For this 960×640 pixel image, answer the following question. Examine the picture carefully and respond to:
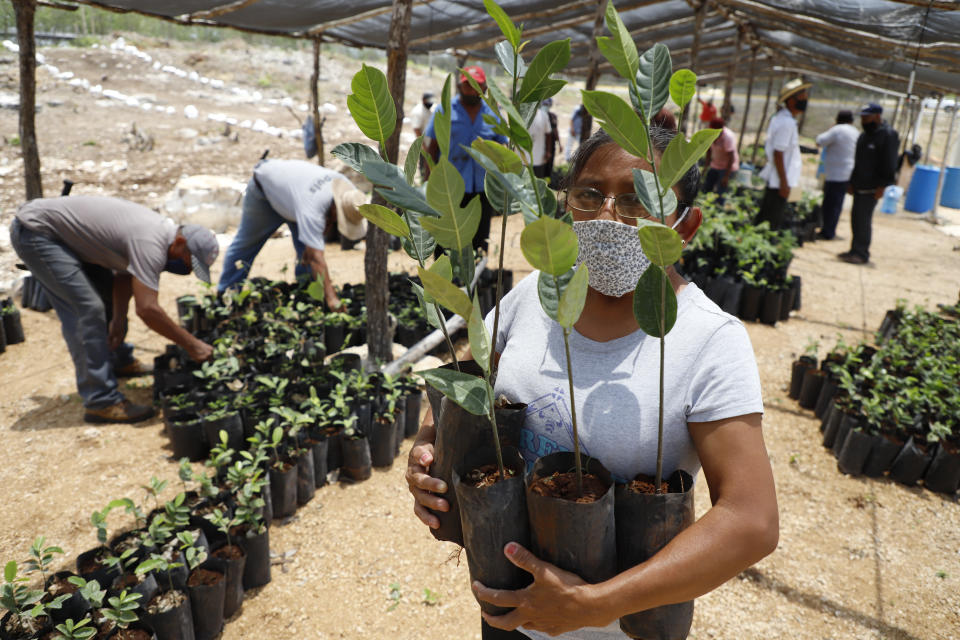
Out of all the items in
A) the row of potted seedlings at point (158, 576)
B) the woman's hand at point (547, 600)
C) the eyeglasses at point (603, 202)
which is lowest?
the row of potted seedlings at point (158, 576)

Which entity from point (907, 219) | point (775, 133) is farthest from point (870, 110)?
point (907, 219)

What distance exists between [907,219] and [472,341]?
42.6 ft

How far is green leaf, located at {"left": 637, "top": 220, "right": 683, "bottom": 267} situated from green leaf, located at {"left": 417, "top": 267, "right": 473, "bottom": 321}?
8.2 inches

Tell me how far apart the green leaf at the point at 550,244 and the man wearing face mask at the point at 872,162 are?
7.11 meters

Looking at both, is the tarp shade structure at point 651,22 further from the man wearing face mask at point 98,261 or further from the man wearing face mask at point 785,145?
the man wearing face mask at point 98,261

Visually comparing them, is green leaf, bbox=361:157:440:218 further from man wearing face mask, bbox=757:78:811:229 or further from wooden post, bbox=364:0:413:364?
man wearing face mask, bbox=757:78:811:229

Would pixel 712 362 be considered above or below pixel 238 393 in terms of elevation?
above

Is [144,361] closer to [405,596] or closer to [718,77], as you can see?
[405,596]

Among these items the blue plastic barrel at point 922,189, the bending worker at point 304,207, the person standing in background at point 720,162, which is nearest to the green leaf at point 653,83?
the bending worker at point 304,207

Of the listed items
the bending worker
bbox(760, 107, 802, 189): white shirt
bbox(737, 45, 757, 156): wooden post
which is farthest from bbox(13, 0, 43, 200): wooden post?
bbox(737, 45, 757, 156): wooden post

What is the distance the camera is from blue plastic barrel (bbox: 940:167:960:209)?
11.7 m

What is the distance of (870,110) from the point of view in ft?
20.7

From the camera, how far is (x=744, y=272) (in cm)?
499

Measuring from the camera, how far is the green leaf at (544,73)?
651 mm
